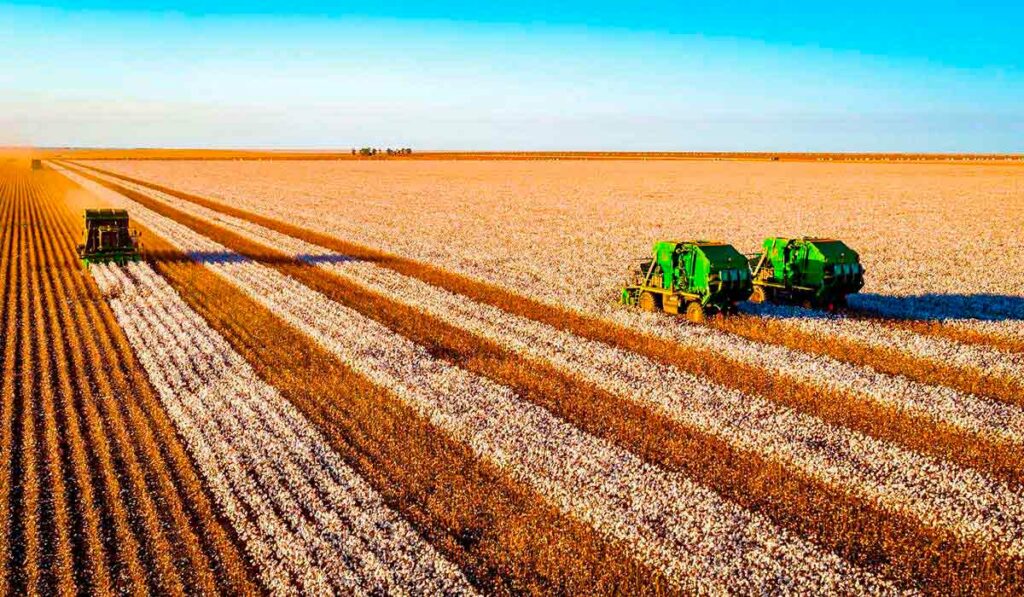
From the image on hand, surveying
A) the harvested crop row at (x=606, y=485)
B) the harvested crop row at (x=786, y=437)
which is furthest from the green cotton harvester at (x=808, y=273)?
the harvested crop row at (x=606, y=485)

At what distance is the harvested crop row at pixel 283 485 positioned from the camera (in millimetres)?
8648

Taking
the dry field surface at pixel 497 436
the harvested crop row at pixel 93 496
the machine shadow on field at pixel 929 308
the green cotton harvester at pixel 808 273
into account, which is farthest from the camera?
the machine shadow on field at pixel 929 308

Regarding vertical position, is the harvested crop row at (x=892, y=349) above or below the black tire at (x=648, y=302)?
below

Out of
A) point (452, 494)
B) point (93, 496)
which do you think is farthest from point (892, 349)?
point (93, 496)

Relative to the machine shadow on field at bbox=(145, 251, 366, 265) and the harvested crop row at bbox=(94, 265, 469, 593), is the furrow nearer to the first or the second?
the harvested crop row at bbox=(94, 265, 469, 593)

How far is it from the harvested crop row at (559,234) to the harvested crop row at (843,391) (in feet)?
9.24

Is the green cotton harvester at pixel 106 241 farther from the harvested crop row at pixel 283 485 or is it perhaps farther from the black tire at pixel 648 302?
the black tire at pixel 648 302

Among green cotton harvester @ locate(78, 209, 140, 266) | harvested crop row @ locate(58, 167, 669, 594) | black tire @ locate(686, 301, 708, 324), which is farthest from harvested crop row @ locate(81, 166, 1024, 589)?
green cotton harvester @ locate(78, 209, 140, 266)

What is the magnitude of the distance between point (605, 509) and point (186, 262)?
2453cm

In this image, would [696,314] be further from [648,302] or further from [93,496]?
[93,496]

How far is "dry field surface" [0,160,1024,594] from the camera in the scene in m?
8.81

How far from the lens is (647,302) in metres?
20.9

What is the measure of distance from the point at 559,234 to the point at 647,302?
59.6ft

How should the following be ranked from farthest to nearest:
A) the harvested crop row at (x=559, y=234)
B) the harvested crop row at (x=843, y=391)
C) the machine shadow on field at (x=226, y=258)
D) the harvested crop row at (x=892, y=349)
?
the machine shadow on field at (x=226, y=258) < the harvested crop row at (x=559, y=234) < the harvested crop row at (x=892, y=349) < the harvested crop row at (x=843, y=391)
